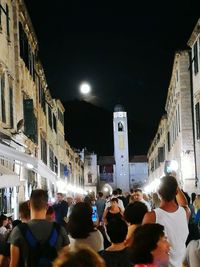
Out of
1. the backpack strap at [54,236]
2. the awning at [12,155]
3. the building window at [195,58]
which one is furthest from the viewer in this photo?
the building window at [195,58]

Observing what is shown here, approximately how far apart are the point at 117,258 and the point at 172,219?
3.90ft

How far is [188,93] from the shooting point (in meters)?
36.8

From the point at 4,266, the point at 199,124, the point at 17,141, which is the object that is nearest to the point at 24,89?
the point at 17,141

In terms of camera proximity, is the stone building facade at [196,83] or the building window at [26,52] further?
the stone building facade at [196,83]

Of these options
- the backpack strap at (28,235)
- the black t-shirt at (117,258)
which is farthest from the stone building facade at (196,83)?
the black t-shirt at (117,258)

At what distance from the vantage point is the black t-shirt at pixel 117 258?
5.99 metres

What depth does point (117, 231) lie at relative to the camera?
21.7 feet

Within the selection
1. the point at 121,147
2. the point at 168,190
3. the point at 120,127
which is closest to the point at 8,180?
the point at 168,190

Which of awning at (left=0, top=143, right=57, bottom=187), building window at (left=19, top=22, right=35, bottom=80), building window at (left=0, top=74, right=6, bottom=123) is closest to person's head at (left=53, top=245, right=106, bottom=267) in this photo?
awning at (left=0, top=143, right=57, bottom=187)

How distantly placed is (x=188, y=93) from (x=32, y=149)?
11.1 m

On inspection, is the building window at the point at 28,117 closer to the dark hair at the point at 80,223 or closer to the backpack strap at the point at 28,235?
the dark hair at the point at 80,223

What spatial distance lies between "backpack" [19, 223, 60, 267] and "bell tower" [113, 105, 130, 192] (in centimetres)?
12961

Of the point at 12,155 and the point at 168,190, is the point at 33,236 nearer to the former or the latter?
the point at 168,190

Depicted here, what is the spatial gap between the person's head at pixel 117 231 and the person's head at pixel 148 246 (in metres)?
1.40
